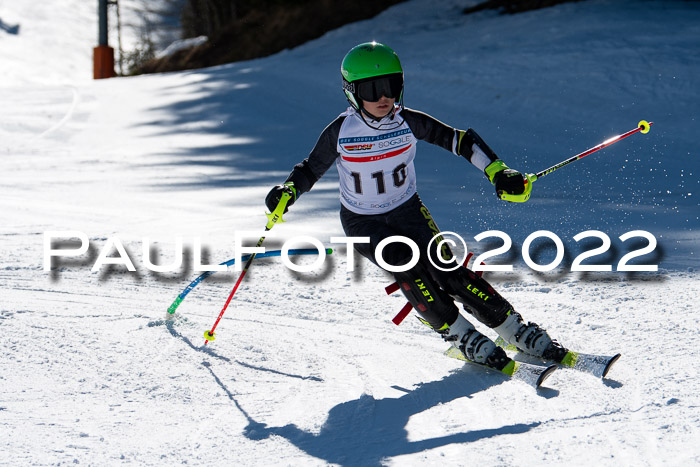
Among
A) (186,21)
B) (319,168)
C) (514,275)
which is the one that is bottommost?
(186,21)

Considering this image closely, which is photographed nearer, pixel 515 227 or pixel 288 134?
pixel 515 227

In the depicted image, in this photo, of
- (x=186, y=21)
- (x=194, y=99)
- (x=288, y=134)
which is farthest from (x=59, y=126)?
(x=186, y=21)

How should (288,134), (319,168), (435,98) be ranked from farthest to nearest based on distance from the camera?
(435,98) < (288,134) < (319,168)

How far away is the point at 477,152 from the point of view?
404 centimetres

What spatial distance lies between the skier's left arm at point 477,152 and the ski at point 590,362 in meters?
0.74

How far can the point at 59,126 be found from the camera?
42.0 ft

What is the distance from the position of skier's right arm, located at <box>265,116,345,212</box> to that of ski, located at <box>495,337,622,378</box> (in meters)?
1.49

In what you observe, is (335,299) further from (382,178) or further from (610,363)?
(610,363)

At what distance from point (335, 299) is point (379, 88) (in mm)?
→ 1483

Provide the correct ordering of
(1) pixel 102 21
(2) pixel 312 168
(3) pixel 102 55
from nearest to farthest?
1. (2) pixel 312 168
2. (3) pixel 102 55
3. (1) pixel 102 21

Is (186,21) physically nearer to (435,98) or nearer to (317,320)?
(435,98)

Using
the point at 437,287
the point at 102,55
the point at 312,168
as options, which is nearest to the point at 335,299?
the point at 312,168

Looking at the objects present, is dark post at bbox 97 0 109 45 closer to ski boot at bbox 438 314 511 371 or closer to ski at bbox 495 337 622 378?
ski boot at bbox 438 314 511 371

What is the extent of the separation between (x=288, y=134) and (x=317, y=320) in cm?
703
